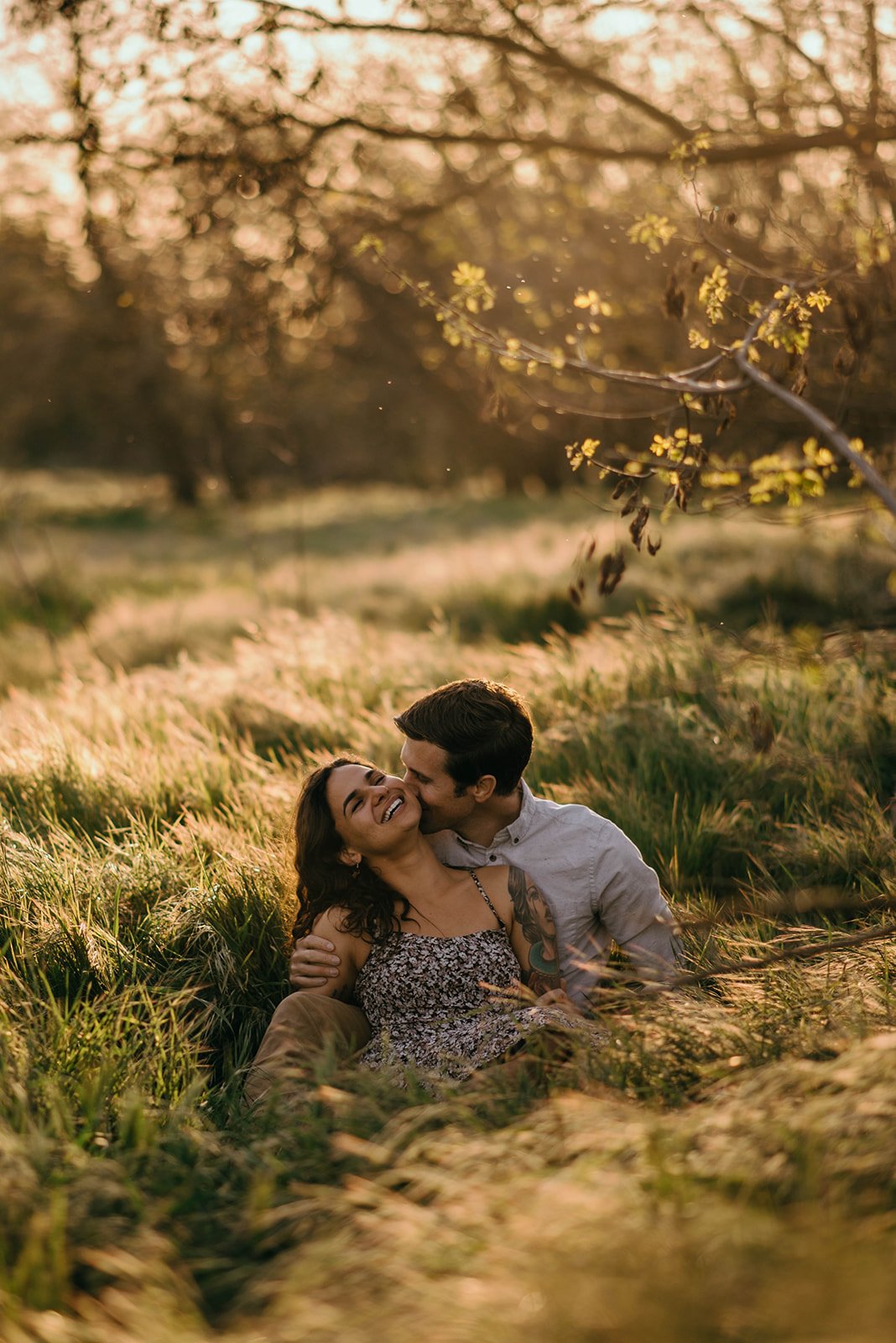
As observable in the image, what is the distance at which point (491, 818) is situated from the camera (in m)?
4.02

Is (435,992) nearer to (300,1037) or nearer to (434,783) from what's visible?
(300,1037)

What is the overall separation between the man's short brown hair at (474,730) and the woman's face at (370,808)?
18 cm

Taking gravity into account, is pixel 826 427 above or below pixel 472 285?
below

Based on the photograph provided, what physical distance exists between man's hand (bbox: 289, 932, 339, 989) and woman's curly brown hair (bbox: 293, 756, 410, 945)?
87mm

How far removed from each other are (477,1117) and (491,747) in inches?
48.5

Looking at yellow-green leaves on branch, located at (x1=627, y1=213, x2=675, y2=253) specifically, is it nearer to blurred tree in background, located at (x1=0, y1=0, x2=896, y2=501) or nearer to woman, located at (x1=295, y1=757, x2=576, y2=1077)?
blurred tree in background, located at (x1=0, y1=0, x2=896, y2=501)

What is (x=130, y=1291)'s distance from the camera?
2332mm

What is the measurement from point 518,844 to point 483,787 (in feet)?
0.86

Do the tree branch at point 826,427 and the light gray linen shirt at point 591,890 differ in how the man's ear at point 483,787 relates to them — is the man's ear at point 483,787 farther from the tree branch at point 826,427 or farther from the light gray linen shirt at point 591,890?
the tree branch at point 826,427

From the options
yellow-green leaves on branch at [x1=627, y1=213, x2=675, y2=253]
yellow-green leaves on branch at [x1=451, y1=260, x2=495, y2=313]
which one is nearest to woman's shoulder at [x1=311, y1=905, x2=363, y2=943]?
yellow-green leaves on branch at [x1=451, y1=260, x2=495, y2=313]

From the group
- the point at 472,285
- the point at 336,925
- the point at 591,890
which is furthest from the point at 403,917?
the point at 472,285

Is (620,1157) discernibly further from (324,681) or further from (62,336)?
(62,336)

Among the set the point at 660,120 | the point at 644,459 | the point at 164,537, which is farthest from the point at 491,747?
the point at 164,537

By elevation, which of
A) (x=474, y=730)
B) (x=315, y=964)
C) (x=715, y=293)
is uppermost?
(x=715, y=293)
